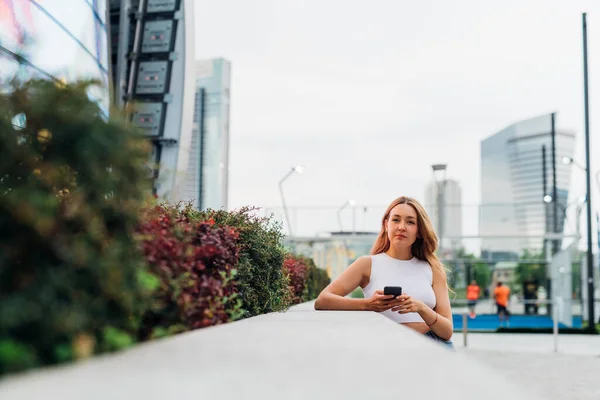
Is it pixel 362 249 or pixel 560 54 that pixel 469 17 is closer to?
pixel 560 54

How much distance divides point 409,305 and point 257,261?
203 centimetres

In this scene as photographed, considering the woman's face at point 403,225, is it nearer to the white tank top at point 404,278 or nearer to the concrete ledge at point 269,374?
the white tank top at point 404,278

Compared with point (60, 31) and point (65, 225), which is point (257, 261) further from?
point (60, 31)

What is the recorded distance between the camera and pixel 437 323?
6352 mm

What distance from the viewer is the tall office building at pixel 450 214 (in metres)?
34.8

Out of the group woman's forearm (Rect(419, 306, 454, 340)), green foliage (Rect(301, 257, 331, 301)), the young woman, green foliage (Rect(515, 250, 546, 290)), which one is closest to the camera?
woman's forearm (Rect(419, 306, 454, 340))

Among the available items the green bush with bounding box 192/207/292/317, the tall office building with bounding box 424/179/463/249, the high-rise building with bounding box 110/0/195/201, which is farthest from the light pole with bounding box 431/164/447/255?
the green bush with bounding box 192/207/292/317

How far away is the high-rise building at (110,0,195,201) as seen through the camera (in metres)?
21.0

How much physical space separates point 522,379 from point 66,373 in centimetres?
1190

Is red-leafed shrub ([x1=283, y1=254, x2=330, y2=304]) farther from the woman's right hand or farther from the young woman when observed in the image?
the woman's right hand

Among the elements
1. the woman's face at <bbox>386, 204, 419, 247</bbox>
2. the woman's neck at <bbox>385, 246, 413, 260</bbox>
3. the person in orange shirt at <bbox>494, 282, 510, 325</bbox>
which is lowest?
the person in orange shirt at <bbox>494, 282, 510, 325</bbox>

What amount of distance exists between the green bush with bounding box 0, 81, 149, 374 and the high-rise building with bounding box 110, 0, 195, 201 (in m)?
17.7

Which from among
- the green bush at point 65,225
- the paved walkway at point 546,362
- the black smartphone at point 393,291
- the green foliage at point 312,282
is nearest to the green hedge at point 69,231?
the green bush at point 65,225

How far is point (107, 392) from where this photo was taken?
7.84 ft
